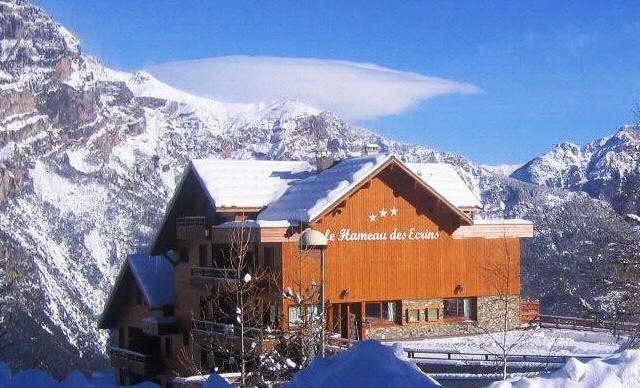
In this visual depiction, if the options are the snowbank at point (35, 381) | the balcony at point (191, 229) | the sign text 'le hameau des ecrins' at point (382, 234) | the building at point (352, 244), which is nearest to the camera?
the snowbank at point (35, 381)

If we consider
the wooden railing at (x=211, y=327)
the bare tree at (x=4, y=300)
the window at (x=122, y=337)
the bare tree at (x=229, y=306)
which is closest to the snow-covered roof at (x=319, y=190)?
the bare tree at (x=229, y=306)

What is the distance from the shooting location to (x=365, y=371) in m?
4.91

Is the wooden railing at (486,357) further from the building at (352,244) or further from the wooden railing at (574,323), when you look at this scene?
the wooden railing at (574,323)

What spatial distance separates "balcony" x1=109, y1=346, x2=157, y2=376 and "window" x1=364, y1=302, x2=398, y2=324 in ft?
32.6

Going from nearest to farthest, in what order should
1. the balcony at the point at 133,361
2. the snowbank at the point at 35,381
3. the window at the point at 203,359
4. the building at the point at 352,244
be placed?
the snowbank at the point at 35,381, the building at the point at 352,244, the window at the point at 203,359, the balcony at the point at 133,361

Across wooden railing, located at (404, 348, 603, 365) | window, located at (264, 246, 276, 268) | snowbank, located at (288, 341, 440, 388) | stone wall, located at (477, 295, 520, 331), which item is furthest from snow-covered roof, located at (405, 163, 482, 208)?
snowbank, located at (288, 341, 440, 388)

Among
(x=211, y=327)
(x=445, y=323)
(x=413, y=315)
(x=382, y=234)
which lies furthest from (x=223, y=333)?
(x=445, y=323)

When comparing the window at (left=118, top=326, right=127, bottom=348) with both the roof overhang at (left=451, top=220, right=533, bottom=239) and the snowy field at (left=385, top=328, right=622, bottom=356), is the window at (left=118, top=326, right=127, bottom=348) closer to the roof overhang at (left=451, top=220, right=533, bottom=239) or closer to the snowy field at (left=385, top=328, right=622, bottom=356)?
the snowy field at (left=385, top=328, right=622, bottom=356)

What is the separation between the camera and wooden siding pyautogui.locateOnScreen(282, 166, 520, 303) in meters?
29.7

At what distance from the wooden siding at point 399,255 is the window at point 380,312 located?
49cm

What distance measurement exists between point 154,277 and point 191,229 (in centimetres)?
480

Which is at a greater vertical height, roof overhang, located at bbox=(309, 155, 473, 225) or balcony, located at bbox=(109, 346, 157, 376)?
roof overhang, located at bbox=(309, 155, 473, 225)

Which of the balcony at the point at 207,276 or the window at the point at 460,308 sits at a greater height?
the balcony at the point at 207,276

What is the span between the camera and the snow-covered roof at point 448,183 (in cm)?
3456
